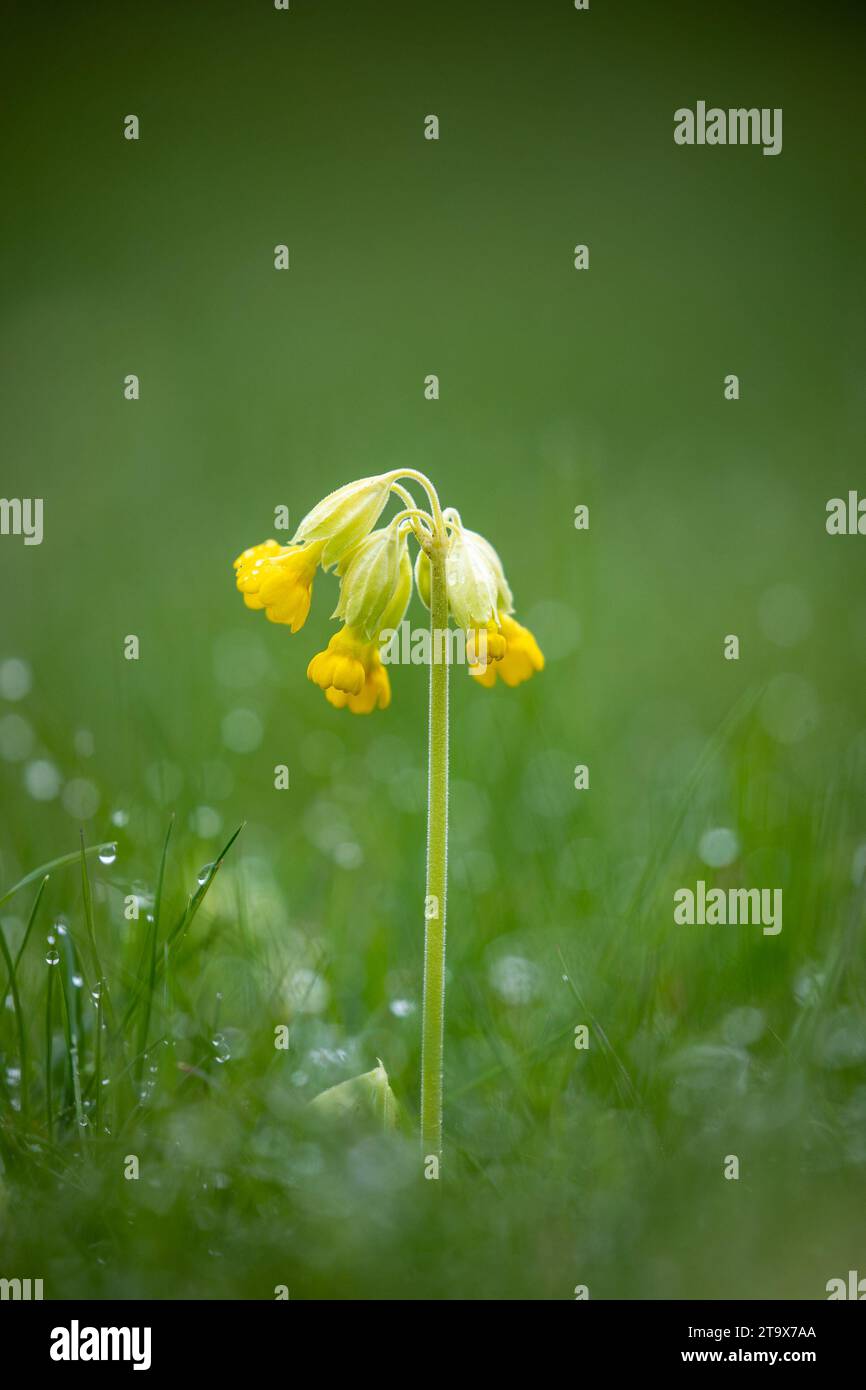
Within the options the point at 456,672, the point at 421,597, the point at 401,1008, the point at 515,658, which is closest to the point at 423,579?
the point at 421,597

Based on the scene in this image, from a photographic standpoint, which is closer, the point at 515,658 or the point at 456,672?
the point at 515,658

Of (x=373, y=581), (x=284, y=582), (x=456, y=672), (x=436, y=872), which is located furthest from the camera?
(x=456, y=672)

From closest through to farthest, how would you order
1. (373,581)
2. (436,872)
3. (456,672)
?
(436,872), (373,581), (456,672)

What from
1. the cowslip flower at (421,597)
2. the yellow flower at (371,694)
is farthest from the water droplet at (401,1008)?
the yellow flower at (371,694)

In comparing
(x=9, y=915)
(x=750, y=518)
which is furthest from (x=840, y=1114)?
(x=750, y=518)

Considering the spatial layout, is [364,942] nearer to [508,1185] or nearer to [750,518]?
[508,1185]

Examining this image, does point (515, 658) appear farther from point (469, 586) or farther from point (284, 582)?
point (284, 582)

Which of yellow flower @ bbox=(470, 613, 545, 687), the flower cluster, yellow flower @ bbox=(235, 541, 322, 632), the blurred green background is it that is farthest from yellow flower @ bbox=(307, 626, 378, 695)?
the blurred green background

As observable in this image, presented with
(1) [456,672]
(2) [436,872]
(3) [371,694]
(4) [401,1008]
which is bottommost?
(4) [401,1008]
